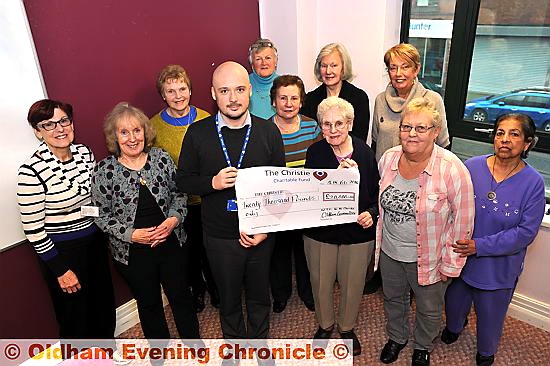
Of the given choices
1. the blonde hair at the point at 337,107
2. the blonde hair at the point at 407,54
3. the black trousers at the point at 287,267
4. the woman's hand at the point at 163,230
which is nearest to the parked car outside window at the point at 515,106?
the blonde hair at the point at 407,54

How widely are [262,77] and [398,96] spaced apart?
0.87 m

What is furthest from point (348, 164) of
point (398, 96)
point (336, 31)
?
point (336, 31)

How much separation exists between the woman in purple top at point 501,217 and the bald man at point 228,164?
3.22ft

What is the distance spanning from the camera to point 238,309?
7.25 feet

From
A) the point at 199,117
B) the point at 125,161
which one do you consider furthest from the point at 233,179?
the point at 199,117

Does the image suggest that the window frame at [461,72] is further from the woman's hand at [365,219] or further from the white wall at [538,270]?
the woman's hand at [365,219]

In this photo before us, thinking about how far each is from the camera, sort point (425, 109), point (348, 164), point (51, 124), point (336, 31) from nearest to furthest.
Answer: point (425, 109), point (51, 124), point (348, 164), point (336, 31)

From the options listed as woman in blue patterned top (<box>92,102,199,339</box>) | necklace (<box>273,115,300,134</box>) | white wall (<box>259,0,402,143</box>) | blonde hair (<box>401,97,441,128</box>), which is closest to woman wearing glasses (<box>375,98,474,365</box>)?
blonde hair (<box>401,97,441,128</box>)

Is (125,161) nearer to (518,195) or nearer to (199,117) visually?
(199,117)

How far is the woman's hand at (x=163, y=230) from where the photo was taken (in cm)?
201

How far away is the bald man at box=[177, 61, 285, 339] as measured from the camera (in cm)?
182

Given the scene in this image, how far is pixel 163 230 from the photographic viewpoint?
2.02 m

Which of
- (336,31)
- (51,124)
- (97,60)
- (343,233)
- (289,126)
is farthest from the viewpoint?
(336,31)

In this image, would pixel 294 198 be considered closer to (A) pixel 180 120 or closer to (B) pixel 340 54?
(A) pixel 180 120
